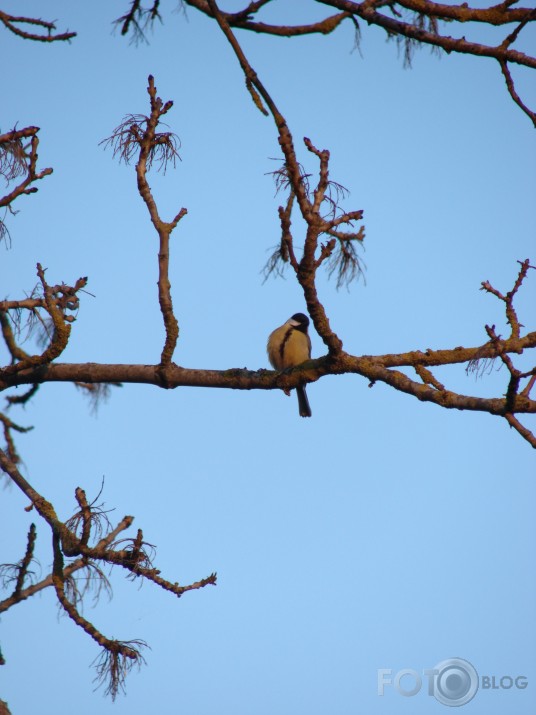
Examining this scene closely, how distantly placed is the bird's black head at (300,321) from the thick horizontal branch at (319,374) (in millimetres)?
2683

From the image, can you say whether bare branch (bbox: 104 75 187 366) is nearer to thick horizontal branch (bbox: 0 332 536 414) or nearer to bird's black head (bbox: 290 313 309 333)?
thick horizontal branch (bbox: 0 332 536 414)

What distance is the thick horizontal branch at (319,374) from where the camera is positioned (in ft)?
11.7

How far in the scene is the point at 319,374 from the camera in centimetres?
399

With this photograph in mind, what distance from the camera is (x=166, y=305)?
4.13 meters

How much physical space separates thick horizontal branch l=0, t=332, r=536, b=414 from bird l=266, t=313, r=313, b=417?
2.34 metres

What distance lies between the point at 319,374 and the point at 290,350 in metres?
2.62

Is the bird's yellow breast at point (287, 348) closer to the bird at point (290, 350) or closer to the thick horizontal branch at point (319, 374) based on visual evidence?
the bird at point (290, 350)

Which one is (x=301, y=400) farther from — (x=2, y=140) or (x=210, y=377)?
(x=2, y=140)

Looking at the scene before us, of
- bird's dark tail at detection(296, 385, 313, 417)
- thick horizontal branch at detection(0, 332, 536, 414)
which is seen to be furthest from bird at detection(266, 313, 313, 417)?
thick horizontal branch at detection(0, 332, 536, 414)

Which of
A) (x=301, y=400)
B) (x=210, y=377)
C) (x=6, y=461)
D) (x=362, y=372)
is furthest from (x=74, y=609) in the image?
(x=301, y=400)

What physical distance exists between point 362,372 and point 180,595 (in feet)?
4.69

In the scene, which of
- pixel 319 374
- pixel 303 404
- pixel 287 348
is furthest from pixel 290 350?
pixel 319 374

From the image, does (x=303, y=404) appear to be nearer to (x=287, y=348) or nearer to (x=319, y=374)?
(x=287, y=348)

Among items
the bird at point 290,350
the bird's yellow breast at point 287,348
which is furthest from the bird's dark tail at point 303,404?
the bird's yellow breast at point 287,348
